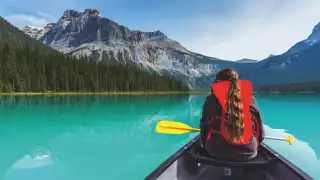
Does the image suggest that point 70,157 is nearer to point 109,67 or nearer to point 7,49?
point 7,49

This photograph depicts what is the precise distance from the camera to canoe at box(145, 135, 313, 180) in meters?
5.38

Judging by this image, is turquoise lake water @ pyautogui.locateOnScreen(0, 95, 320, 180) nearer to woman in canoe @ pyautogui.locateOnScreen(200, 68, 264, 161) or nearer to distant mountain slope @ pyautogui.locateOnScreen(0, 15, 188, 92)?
woman in canoe @ pyautogui.locateOnScreen(200, 68, 264, 161)

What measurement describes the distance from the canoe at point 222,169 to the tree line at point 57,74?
8366 cm

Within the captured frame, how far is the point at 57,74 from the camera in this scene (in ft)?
331

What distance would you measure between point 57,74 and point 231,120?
103m

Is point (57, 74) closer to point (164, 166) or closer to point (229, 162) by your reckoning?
point (164, 166)

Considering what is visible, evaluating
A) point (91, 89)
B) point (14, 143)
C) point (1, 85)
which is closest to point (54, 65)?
point (91, 89)

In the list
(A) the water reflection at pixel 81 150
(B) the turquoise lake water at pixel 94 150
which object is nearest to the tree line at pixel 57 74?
(A) the water reflection at pixel 81 150

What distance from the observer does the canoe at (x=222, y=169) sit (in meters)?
5.38

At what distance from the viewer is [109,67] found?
127250 millimetres

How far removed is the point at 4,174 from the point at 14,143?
576 cm

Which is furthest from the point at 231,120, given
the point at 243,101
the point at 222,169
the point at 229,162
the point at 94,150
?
the point at 94,150

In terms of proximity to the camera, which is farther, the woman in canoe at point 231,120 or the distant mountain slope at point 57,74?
the distant mountain slope at point 57,74

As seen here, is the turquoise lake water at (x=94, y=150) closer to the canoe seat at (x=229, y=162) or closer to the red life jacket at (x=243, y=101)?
the canoe seat at (x=229, y=162)
